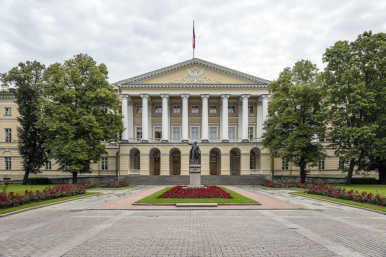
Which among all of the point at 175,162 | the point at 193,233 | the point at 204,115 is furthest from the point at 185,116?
the point at 193,233

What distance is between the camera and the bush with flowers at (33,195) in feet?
54.1

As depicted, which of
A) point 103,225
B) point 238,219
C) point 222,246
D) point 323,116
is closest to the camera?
point 222,246

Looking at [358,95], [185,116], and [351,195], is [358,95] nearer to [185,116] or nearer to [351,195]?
[351,195]

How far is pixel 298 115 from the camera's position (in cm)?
3531

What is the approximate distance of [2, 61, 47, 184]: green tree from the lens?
120 ft

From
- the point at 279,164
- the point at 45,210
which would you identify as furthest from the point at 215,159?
the point at 45,210

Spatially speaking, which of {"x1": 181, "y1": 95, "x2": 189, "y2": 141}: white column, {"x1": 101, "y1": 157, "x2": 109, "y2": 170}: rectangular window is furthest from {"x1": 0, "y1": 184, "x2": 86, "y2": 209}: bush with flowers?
{"x1": 181, "y1": 95, "x2": 189, "y2": 141}: white column

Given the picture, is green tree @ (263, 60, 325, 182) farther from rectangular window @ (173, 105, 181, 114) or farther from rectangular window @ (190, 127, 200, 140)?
rectangular window @ (173, 105, 181, 114)

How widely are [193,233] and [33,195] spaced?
583 inches

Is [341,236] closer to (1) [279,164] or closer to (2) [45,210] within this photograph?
(2) [45,210]

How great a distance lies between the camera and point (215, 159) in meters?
51.9

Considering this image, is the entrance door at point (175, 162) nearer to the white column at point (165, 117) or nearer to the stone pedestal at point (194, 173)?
the white column at point (165, 117)

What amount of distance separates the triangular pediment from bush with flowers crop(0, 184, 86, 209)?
88.9 feet

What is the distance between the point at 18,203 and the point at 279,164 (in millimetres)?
41537
